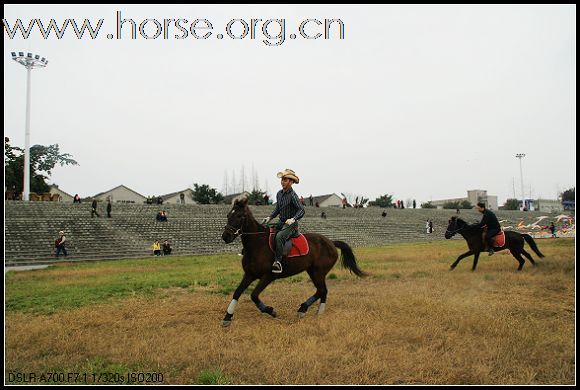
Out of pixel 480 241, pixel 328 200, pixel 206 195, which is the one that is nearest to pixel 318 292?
→ pixel 480 241

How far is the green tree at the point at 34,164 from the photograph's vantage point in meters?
45.4

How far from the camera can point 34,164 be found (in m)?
53.3

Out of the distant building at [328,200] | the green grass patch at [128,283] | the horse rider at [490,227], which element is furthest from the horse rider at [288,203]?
the distant building at [328,200]

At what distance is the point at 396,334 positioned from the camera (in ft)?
18.5

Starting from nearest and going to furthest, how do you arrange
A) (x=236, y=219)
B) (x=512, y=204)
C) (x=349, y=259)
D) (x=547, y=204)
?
(x=236, y=219) < (x=349, y=259) < (x=512, y=204) < (x=547, y=204)

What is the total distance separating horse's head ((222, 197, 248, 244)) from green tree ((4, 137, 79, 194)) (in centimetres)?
4371

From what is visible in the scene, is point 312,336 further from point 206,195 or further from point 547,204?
point 547,204

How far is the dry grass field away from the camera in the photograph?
4.41 m

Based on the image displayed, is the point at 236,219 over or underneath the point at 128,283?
over

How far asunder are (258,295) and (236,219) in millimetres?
1423

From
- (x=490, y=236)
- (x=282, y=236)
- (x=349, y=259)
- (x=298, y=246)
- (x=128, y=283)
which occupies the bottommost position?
(x=128, y=283)

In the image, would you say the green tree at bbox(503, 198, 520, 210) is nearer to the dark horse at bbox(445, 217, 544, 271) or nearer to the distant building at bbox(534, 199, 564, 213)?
the distant building at bbox(534, 199, 564, 213)

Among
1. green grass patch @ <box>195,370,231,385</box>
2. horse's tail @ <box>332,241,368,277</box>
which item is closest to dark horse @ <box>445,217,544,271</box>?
horse's tail @ <box>332,241,368,277</box>

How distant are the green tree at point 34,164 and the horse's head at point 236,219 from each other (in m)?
43.7
